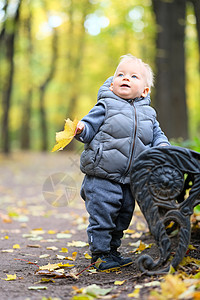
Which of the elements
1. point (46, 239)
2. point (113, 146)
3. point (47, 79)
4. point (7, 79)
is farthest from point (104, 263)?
point (47, 79)

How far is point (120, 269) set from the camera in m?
3.34

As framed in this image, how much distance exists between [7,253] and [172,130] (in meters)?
8.27

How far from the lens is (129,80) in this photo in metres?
3.29

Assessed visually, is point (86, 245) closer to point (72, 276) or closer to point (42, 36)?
point (72, 276)

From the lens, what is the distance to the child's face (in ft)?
10.8

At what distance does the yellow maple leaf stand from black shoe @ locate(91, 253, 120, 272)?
1.04 m

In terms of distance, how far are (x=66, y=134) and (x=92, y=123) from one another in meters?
0.32

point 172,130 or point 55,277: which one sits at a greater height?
point 172,130

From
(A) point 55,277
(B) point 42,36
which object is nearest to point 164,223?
(A) point 55,277

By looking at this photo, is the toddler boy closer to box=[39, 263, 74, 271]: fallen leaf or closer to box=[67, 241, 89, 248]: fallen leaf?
box=[39, 263, 74, 271]: fallen leaf

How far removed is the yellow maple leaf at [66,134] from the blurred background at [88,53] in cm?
302

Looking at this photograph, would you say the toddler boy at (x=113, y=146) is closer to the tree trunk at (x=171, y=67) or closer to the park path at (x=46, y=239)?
the park path at (x=46, y=239)

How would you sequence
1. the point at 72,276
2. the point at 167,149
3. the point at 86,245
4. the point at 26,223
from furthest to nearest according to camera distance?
the point at 26,223, the point at 86,245, the point at 72,276, the point at 167,149

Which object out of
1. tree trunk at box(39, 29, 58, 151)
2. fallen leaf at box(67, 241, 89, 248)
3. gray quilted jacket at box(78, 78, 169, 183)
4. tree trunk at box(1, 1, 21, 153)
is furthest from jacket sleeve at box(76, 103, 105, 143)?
tree trunk at box(39, 29, 58, 151)
